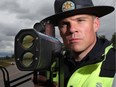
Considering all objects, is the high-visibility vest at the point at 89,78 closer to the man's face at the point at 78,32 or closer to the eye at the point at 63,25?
the man's face at the point at 78,32

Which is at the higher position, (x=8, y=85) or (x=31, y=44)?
(x=31, y=44)

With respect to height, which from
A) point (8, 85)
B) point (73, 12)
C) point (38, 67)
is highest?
point (73, 12)

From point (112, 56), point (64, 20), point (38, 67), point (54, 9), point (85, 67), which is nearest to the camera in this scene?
point (38, 67)

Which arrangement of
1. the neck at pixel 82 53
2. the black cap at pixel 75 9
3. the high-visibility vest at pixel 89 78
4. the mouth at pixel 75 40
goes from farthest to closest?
the neck at pixel 82 53 < the black cap at pixel 75 9 < the mouth at pixel 75 40 < the high-visibility vest at pixel 89 78

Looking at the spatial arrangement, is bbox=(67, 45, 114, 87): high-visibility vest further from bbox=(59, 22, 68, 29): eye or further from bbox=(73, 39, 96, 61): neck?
bbox=(59, 22, 68, 29): eye

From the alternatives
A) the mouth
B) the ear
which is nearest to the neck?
the ear

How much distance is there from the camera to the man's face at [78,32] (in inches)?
99.3

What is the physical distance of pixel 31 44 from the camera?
2.19 meters

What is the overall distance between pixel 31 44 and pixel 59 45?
17.7 inches

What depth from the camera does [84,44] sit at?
8.51 feet

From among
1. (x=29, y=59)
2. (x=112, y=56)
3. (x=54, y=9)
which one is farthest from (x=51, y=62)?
(x=54, y=9)

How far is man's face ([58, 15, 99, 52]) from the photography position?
252 centimetres

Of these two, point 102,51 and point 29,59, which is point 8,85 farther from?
point 102,51

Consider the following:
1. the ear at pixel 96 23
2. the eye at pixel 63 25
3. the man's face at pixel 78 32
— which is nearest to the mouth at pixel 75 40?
the man's face at pixel 78 32
